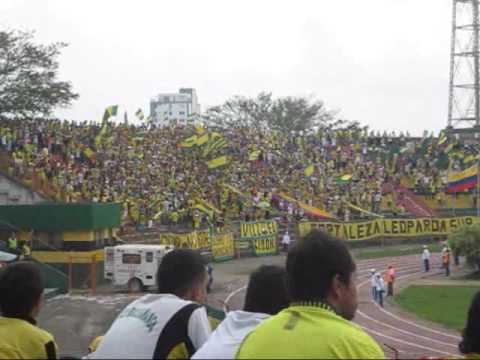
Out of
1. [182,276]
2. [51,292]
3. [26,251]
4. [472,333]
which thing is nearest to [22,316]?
[182,276]

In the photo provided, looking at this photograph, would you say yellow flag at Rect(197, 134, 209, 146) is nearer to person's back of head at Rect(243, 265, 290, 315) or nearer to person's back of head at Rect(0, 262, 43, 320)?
person's back of head at Rect(0, 262, 43, 320)

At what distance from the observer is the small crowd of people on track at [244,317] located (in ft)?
10.4

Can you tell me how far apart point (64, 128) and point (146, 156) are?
4973mm

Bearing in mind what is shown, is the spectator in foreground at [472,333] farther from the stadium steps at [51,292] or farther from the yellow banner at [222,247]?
the yellow banner at [222,247]

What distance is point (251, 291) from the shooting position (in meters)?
4.54

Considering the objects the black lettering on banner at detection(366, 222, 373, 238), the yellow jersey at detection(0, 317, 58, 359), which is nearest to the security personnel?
the black lettering on banner at detection(366, 222, 373, 238)

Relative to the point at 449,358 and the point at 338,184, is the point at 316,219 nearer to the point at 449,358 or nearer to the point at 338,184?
the point at 338,184

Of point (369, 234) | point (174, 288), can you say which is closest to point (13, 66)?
point (369, 234)

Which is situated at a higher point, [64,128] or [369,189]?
[64,128]

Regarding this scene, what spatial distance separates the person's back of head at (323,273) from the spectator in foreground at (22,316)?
1828 millimetres

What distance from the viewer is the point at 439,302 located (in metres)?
27.5

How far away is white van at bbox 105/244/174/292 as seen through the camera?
96.0 ft

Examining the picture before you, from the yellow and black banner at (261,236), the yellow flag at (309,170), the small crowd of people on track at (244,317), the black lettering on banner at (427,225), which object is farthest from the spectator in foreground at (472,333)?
the yellow flag at (309,170)

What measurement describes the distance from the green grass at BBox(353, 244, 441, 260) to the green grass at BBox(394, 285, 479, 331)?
1033 centimetres
